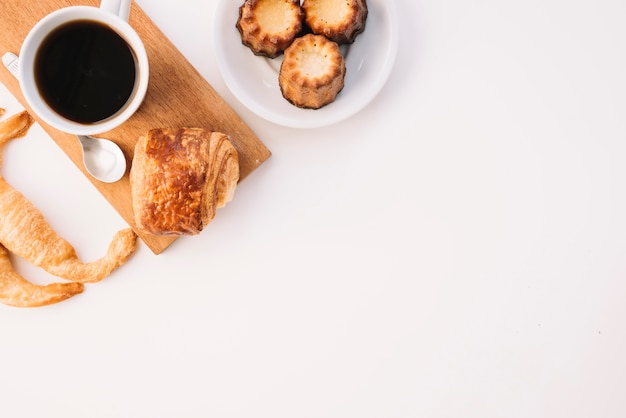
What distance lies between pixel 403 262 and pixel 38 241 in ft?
3.59

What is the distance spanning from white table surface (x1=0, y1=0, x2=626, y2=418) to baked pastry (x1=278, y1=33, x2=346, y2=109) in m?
0.17

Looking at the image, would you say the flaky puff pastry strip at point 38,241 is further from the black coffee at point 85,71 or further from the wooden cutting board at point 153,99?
the black coffee at point 85,71

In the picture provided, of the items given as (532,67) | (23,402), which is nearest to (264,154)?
(532,67)

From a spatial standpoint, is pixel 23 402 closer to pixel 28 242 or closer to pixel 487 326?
pixel 28 242

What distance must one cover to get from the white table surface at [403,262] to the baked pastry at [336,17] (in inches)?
7.9

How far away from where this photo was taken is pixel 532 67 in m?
1.72

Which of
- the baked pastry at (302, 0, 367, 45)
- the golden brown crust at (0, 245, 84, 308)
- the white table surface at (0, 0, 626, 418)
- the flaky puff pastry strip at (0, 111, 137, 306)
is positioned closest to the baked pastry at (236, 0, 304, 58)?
the baked pastry at (302, 0, 367, 45)

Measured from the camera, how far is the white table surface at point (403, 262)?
1.69 meters

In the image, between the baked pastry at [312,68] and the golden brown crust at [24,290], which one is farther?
the golden brown crust at [24,290]

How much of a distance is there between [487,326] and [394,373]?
0.33 m

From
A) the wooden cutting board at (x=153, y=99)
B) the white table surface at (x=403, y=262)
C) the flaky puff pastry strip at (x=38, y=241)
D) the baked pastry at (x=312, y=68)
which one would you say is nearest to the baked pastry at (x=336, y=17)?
the baked pastry at (x=312, y=68)

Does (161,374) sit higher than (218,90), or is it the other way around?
(218,90)

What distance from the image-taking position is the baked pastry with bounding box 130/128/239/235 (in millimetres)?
1425

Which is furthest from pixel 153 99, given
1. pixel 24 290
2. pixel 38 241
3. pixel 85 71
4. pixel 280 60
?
pixel 24 290
